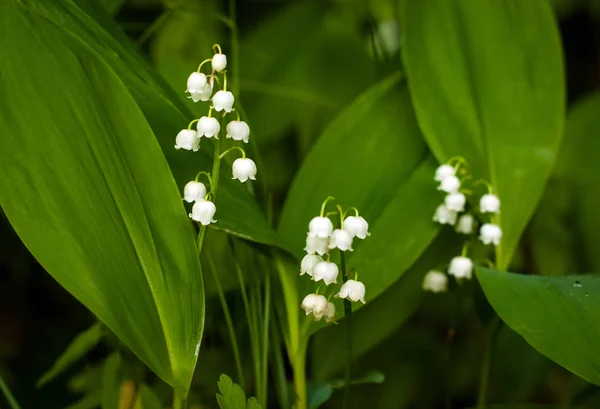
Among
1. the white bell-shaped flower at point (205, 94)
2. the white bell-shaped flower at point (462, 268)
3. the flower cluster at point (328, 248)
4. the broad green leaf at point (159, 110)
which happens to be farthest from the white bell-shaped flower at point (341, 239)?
the white bell-shaped flower at point (462, 268)

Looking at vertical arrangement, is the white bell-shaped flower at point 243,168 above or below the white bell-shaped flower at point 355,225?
above

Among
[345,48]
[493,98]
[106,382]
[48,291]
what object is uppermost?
[345,48]

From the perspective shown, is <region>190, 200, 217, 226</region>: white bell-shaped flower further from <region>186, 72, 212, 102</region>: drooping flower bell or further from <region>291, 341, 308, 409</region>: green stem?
<region>291, 341, 308, 409</region>: green stem

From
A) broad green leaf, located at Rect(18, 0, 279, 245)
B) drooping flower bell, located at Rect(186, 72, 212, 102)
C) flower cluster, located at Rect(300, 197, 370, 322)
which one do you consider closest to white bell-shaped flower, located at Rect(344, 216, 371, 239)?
flower cluster, located at Rect(300, 197, 370, 322)

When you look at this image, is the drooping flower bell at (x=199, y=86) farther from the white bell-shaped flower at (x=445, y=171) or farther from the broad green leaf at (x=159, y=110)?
the white bell-shaped flower at (x=445, y=171)

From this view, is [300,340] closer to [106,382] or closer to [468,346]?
[106,382]

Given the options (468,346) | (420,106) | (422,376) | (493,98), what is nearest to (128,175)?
(420,106)

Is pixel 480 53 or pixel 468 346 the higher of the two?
pixel 480 53
